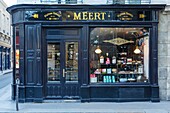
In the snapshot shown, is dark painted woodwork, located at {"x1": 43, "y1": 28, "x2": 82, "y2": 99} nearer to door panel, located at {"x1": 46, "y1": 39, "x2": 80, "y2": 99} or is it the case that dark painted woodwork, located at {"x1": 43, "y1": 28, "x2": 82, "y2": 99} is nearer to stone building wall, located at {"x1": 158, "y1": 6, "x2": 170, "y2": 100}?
door panel, located at {"x1": 46, "y1": 39, "x2": 80, "y2": 99}

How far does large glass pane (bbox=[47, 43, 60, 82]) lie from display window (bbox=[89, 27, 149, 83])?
146 centimetres

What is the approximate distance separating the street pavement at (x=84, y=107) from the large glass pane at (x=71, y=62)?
1.10 m

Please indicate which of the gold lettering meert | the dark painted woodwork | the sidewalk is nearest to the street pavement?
the sidewalk

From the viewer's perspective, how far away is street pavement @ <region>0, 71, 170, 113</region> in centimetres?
1148

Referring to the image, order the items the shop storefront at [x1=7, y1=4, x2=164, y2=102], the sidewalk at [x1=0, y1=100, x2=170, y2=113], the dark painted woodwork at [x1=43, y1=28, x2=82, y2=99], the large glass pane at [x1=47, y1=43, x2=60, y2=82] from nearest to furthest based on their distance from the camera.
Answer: the sidewalk at [x1=0, y1=100, x2=170, y2=113] → the shop storefront at [x1=7, y1=4, x2=164, y2=102] → the dark painted woodwork at [x1=43, y1=28, x2=82, y2=99] → the large glass pane at [x1=47, y1=43, x2=60, y2=82]

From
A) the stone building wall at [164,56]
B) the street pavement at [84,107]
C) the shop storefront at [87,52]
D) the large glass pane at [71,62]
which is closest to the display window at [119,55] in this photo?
the shop storefront at [87,52]

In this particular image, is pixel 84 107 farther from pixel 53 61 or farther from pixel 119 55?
pixel 119 55

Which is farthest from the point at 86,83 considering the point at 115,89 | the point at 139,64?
the point at 139,64

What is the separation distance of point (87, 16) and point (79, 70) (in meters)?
2.38

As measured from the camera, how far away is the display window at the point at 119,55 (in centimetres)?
1374

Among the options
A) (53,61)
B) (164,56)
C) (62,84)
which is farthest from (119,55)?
(53,61)

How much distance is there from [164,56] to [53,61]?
4.92 meters

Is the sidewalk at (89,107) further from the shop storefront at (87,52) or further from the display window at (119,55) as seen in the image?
the display window at (119,55)

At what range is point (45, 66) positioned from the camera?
13609 mm
